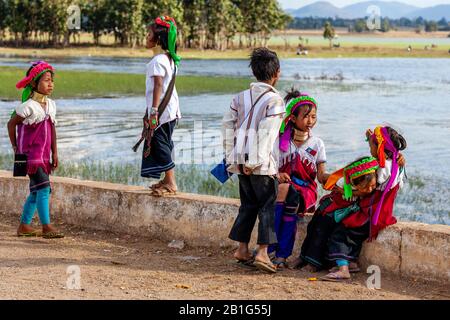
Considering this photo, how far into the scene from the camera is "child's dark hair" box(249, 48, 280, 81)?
5.93 meters

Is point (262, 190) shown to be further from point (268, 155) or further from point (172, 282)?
point (172, 282)

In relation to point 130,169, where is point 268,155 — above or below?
A: above

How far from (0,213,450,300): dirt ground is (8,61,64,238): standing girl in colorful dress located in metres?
0.36

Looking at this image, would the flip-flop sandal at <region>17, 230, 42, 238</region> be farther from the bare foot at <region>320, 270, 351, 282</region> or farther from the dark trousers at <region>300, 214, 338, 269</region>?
the bare foot at <region>320, 270, 351, 282</region>

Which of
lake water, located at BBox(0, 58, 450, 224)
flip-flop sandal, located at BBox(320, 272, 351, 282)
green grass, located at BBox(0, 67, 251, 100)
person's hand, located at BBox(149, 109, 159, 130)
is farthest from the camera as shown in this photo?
green grass, located at BBox(0, 67, 251, 100)

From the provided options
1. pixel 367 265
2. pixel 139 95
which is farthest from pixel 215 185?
pixel 139 95

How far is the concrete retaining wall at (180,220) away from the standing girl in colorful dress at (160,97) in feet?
1.42

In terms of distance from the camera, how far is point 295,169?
6172 millimetres

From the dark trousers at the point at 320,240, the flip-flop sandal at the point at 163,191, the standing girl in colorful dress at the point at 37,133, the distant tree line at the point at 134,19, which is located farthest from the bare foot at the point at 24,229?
the distant tree line at the point at 134,19

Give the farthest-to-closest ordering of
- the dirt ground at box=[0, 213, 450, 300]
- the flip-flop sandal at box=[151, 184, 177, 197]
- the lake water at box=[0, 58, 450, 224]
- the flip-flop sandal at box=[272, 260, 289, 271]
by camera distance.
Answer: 1. the lake water at box=[0, 58, 450, 224]
2. the flip-flop sandal at box=[151, 184, 177, 197]
3. the flip-flop sandal at box=[272, 260, 289, 271]
4. the dirt ground at box=[0, 213, 450, 300]

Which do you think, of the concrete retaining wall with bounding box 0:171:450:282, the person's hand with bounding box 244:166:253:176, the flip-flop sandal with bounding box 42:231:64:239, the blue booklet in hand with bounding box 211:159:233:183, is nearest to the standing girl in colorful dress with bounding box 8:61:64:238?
the flip-flop sandal with bounding box 42:231:64:239

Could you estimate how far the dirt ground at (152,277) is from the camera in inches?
213

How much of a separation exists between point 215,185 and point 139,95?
61.7 ft

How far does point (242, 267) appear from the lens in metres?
6.21
